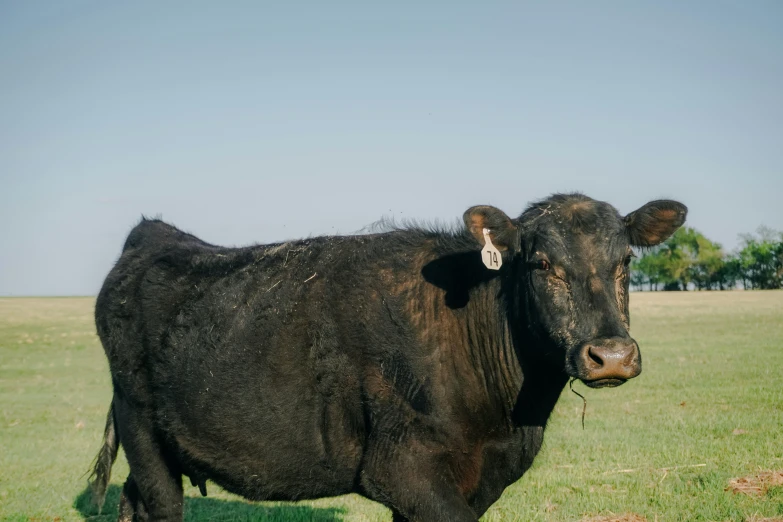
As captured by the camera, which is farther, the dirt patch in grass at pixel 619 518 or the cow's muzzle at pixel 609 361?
the dirt patch in grass at pixel 619 518

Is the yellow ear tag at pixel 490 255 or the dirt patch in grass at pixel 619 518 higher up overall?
the yellow ear tag at pixel 490 255

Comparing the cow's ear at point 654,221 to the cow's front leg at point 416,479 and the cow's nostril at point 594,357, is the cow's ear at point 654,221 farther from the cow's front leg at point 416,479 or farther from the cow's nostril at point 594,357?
the cow's front leg at point 416,479

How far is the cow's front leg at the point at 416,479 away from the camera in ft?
17.7

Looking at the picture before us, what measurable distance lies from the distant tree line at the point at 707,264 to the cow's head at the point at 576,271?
133012 mm

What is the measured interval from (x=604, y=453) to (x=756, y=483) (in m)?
2.73

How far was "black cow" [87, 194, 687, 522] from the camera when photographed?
18.2 feet

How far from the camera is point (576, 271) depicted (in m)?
5.57

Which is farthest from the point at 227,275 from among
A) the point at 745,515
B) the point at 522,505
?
the point at 745,515

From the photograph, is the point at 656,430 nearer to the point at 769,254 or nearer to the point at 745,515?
the point at 745,515

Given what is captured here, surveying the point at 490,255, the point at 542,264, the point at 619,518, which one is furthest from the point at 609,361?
the point at 619,518

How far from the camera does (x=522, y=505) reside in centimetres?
864

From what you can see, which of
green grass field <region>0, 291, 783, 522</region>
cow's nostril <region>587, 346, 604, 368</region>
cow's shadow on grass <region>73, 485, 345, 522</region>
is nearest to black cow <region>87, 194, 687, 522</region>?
cow's nostril <region>587, 346, 604, 368</region>

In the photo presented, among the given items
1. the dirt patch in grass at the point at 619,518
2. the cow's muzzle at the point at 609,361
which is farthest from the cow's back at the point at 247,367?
the dirt patch in grass at the point at 619,518

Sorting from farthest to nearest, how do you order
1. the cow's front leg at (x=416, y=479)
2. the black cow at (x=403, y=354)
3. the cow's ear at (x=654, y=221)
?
the cow's ear at (x=654, y=221) → the black cow at (x=403, y=354) → the cow's front leg at (x=416, y=479)
